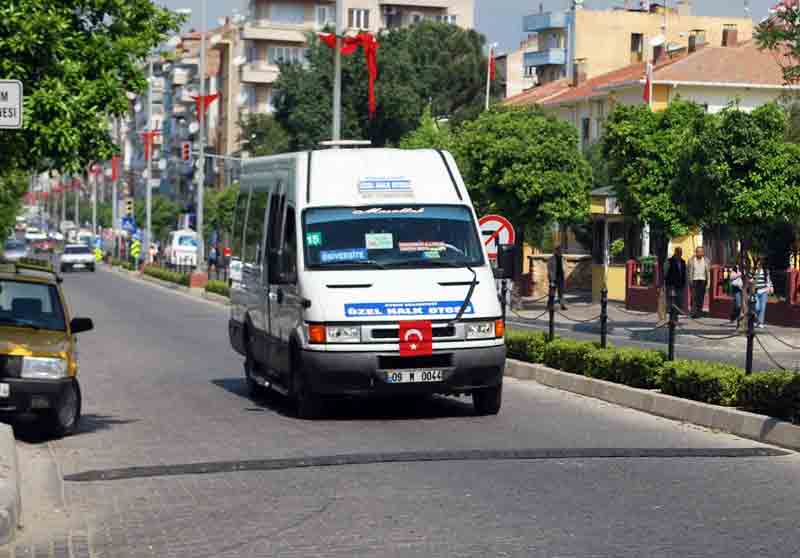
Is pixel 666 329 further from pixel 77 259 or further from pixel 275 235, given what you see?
pixel 77 259

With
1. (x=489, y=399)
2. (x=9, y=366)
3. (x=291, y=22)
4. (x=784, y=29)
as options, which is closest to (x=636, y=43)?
(x=291, y=22)

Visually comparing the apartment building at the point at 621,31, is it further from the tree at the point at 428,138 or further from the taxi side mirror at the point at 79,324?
the taxi side mirror at the point at 79,324

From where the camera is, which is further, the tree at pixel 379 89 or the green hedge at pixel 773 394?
the tree at pixel 379 89

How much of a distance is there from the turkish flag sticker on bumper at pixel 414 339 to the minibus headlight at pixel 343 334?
410 millimetres

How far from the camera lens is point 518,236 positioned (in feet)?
179

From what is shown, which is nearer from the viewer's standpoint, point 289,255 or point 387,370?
point 387,370

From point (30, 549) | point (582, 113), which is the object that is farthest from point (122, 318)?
point (582, 113)

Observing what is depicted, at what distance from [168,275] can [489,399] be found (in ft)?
185

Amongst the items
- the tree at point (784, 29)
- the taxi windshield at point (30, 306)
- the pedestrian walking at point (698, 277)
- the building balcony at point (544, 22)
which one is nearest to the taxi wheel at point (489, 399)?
the taxi windshield at point (30, 306)

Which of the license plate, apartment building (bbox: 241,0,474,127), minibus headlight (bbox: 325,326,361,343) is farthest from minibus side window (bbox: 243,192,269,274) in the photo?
apartment building (bbox: 241,0,474,127)

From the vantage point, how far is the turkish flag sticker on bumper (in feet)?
51.0

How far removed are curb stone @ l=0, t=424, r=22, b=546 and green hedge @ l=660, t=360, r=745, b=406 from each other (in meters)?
6.60

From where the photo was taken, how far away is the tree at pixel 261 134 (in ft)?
319

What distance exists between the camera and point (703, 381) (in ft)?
52.6
